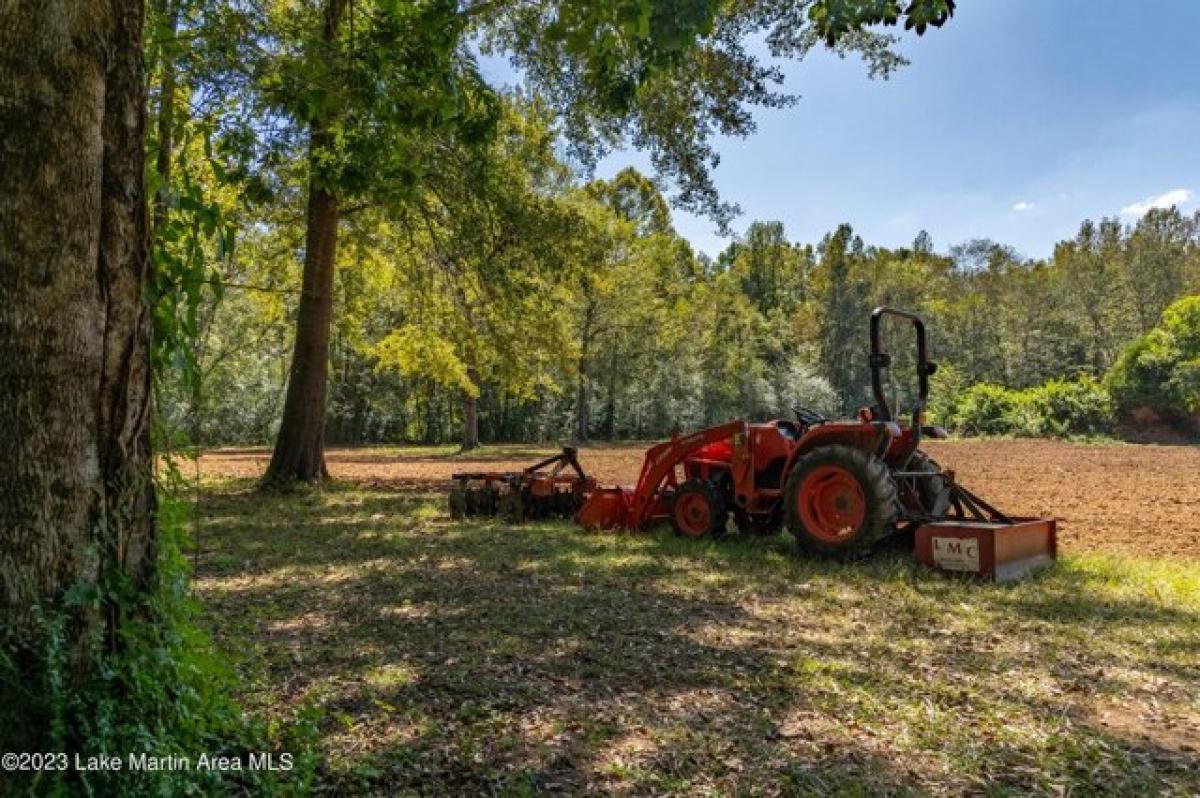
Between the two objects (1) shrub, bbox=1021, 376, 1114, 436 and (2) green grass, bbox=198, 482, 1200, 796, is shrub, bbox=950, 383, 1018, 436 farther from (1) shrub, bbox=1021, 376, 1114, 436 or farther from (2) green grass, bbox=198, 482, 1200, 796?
(2) green grass, bbox=198, 482, 1200, 796

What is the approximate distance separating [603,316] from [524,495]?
23548mm

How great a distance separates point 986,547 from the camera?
19.1ft

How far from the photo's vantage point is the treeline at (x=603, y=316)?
466 inches

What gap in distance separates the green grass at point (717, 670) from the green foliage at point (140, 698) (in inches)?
18.4

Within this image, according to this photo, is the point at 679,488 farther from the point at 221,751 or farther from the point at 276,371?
the point at 276,371

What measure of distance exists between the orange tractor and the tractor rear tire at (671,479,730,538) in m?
0.01

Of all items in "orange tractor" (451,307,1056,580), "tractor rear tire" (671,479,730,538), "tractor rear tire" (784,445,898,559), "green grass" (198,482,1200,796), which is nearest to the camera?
"green grass" (198,482,1200,796)

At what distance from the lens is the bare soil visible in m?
8.56

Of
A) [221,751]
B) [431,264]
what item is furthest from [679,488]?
[431,264]

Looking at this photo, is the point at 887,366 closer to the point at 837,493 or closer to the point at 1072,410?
the point at 837,493

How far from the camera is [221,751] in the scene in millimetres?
2275

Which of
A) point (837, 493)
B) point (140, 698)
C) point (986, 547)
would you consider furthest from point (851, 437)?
point (140, 698)

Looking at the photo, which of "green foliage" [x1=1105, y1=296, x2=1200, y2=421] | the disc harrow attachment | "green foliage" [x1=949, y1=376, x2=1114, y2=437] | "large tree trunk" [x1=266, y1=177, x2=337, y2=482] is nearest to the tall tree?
"large tree trunk" [x1=266, y1=177, x2=337, y2=482]

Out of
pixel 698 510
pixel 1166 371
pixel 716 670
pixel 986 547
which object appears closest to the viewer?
pixel 716 670
